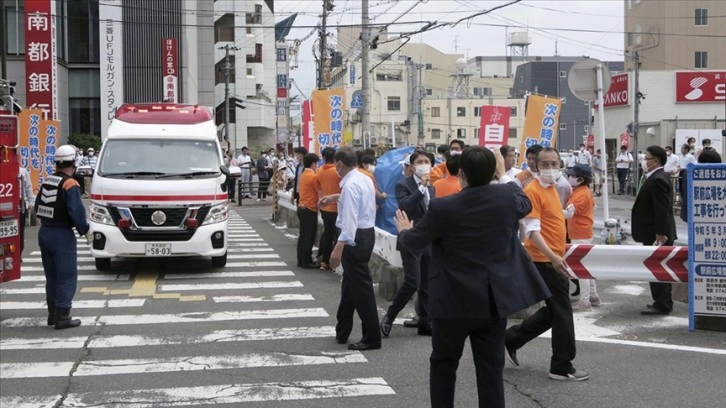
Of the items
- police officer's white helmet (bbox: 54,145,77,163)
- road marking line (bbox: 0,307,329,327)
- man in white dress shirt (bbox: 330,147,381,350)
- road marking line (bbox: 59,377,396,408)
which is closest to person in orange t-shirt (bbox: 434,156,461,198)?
man in white dress shirt (bbox: 330,147,381,350)

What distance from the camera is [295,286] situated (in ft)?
43.6

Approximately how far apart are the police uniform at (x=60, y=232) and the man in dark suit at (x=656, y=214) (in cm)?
645

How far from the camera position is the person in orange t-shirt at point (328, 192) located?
13875 millimetres

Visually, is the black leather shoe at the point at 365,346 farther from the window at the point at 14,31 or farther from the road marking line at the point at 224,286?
the window at the point at 14,31

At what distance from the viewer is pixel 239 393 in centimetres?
721

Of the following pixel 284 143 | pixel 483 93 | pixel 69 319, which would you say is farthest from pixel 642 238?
pixel 483 93

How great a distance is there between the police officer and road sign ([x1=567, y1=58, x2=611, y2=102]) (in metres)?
8.31

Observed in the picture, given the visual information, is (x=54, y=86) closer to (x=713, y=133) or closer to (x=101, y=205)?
Answer: (x=101, y=205)

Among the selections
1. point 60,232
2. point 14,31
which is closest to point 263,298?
point 60,232

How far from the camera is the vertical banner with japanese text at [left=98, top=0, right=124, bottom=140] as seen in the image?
44.7 meters

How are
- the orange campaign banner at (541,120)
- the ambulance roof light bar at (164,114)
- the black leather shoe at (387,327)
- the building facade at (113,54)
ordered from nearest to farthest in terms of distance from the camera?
the black leather shoe at (387,327) < the ambulance roof light bar at (164,114) < the orange campaign banner at (541,120) < the building facade at (113,54)

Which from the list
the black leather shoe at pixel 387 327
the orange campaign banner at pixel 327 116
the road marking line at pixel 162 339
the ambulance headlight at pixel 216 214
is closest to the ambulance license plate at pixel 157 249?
the ambulance headlight at pixel 216 214

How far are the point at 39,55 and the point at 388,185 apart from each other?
29.0m

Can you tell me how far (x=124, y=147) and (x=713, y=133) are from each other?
32.0m
